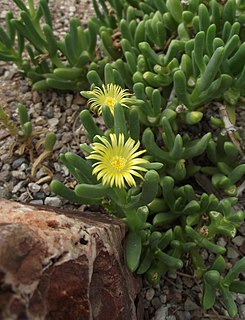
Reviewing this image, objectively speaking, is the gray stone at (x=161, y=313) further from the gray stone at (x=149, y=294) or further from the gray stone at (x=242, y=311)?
the gray stone at (x=242, y=311)

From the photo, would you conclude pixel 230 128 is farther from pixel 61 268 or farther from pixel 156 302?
pixel 61 268

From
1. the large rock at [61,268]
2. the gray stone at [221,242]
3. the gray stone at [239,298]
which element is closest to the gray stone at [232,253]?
the gray stone at [221,242]

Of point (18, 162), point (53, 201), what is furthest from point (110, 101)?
point (18, 162)

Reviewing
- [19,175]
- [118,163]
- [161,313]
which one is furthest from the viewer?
[19,175]

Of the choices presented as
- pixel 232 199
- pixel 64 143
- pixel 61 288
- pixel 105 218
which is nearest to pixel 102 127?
pixel 64 143

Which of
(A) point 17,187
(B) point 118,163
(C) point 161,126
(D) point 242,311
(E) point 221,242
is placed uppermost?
(B) point 118,163

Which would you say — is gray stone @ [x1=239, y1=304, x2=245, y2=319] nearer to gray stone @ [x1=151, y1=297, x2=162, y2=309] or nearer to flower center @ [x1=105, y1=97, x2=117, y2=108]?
gray stone @ [x1=151, y1=297, x2=162, y2=309]

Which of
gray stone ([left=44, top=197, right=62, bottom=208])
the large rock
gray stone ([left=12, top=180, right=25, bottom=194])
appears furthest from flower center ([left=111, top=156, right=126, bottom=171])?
gray stone ([left=12, top=180, right=25, bottom=194])
